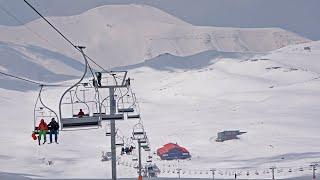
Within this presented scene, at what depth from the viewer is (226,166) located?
68500 millimetres

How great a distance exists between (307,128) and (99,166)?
42.5 metres

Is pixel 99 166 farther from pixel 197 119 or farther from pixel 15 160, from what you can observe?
pixel 197 119

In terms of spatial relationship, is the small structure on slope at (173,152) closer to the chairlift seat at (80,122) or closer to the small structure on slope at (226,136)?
the small structure on slope at (226,136)

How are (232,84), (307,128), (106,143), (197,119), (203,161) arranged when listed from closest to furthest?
(203,161)
(106,143)
(307,128)
(197,119)
(232,84)

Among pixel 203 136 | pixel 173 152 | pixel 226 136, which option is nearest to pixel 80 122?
pixel 173 152

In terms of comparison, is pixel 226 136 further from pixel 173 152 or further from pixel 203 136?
pixel 173 152

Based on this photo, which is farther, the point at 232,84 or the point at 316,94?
the point at 232,84

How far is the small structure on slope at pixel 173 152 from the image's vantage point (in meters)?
77.0

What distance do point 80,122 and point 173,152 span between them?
194ft

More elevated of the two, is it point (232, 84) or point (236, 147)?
point (232, 84)

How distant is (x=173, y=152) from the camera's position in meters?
77.5

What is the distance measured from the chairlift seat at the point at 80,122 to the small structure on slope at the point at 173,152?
189 feet

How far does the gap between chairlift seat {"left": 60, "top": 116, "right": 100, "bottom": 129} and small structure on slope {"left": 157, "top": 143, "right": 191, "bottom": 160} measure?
189 feet

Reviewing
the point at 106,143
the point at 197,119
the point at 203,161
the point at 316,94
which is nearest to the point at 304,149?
the point at 203,161
